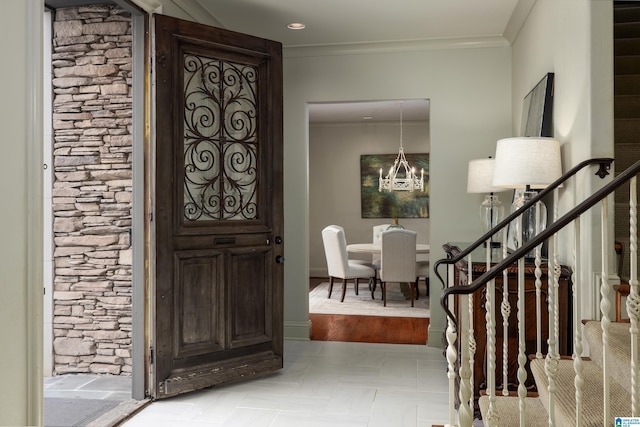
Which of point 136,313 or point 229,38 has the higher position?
point 229,38

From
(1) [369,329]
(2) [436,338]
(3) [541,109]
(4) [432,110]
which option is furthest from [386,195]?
(3) [541,109]

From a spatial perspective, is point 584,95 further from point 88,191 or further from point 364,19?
point 88,191

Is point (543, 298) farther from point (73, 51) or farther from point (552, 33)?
point (73, 51)

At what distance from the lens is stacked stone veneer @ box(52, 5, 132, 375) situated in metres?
3.84

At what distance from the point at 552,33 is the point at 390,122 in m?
5.89

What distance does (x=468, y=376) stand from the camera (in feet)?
6.77

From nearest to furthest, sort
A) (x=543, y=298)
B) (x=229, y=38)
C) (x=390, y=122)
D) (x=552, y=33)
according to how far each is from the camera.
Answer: (x=543, y=298), (x=552, y=33), (x=229, y=38), (x=390, y=122)

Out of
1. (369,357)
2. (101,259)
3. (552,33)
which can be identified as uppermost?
(552,33)

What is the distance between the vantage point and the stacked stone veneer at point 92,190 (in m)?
3.84
